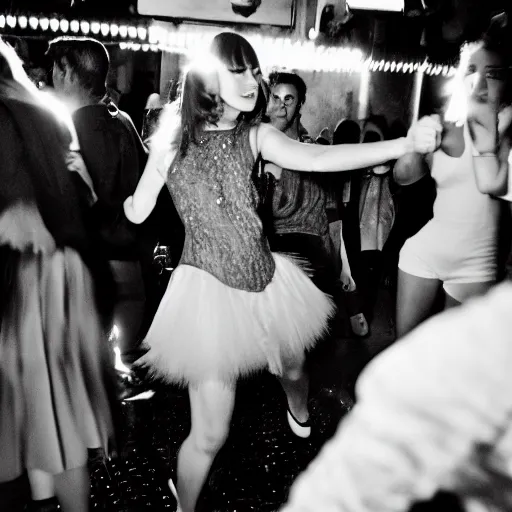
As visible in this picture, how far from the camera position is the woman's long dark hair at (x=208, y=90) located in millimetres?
1990

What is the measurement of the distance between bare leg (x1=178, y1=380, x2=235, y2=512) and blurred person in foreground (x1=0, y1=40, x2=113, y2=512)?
32 centimetres

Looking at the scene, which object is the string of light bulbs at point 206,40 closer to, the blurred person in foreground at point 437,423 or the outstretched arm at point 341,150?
the outstretched arm at point 341,150

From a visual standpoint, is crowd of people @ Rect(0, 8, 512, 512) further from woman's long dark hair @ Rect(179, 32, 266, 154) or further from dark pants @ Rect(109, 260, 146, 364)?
dark pants @ Rect(109, 260, 146, 364)

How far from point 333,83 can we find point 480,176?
1993 millimetres

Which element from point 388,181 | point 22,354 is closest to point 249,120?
point 22,354

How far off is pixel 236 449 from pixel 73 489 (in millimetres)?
934

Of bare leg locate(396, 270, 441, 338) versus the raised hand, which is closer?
the raised hand

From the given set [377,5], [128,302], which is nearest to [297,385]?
[128,302]

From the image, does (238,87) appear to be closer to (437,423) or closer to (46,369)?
(46,369)

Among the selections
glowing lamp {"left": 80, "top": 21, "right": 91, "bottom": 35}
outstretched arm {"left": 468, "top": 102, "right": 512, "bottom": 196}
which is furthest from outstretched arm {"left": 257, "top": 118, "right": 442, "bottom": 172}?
glowing lamp {"left": 80, "top": 21, "right": 91, "bottom": 35}

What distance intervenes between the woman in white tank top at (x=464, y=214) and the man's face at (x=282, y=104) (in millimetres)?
1045

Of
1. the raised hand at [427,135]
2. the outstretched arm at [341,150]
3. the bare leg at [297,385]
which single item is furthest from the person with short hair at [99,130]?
the raised hand at [427,135]

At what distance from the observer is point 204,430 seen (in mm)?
1872

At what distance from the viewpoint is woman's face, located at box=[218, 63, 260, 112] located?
2016 millimetres
